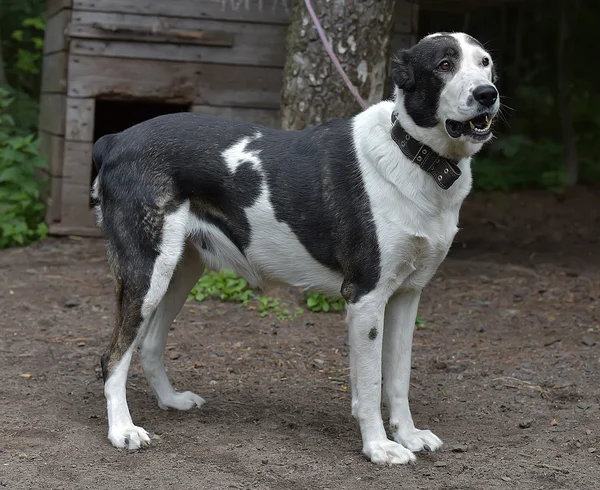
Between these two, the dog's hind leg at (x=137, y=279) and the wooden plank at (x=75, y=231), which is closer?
the dog's hind leg at (x=137, y=279)

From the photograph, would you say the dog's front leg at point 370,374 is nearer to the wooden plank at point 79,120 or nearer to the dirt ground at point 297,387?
the dirt ground at point 297,387

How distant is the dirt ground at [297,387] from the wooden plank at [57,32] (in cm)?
175

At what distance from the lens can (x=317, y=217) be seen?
3994mm

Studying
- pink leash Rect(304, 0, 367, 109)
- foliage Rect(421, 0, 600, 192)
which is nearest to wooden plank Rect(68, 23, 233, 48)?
pink leash Rect(304, 0, 367, 109)

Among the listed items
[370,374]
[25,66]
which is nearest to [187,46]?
[25,66]

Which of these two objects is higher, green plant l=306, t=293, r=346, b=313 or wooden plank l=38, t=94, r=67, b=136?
wooden plank l=38, t=94, r=67, b=136

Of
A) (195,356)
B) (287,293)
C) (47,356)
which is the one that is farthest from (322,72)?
(47,356)

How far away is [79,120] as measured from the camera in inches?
316

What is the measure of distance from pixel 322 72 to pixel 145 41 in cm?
239

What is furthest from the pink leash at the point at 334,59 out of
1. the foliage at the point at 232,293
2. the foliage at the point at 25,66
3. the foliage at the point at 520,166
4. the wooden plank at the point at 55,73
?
the foliage at the point at 520,166

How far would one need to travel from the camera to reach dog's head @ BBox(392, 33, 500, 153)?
11.8ft

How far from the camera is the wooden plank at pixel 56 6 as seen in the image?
789 cm

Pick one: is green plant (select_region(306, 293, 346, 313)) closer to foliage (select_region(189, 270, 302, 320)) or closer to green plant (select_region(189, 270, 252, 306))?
foliage (select_region(189, 270, 302, 320))

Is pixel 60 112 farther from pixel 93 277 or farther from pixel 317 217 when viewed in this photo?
pixel 317 217
